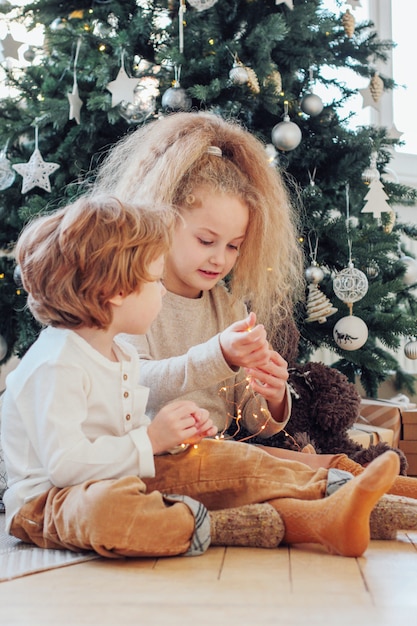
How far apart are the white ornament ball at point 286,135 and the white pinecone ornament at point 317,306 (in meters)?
0.32

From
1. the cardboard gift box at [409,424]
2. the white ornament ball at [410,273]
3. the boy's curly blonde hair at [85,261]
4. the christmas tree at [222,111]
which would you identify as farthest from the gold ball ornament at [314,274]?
the boy's curly blonde hair at [85,261]

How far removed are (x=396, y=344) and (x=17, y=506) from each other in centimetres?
121

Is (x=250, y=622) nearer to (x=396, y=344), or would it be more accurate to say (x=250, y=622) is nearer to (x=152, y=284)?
(x=152, y=284)

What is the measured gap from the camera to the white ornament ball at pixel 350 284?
1.79m

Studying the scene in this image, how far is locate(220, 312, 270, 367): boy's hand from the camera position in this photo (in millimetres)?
Answer: 1117

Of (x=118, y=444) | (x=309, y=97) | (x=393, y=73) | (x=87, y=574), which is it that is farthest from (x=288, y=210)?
(x=393, y=73)

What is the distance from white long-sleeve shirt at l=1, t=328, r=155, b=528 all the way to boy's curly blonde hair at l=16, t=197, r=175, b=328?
41mm

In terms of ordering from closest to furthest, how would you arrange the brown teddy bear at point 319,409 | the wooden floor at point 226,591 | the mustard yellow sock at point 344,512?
the wooden floor at point 226,591, the mustard yellow sock at point 344,512, the brown teddy bear at point 319,409


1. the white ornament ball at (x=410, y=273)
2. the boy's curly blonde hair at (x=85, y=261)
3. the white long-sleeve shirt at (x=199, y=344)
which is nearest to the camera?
the boy's curly blonde hair at (x=85, y=261)

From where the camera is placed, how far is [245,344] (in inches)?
44.3

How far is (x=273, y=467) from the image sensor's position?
109 cm

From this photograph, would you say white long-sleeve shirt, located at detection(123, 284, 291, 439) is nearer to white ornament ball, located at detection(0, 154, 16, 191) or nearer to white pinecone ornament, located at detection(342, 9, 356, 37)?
white ornament ball, located at detection(0, 154, 16, 191)

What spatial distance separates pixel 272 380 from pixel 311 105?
0.83 m

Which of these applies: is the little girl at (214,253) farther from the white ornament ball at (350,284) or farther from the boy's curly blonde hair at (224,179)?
the white ornament ball at (350,284)
